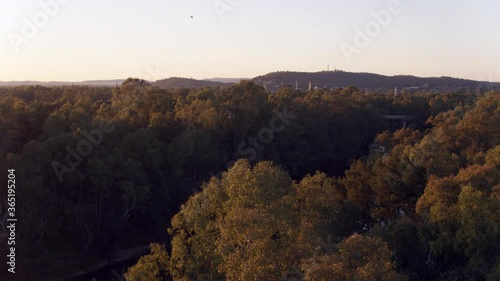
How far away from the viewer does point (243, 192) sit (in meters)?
11.2

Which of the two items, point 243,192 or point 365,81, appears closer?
point 243,192

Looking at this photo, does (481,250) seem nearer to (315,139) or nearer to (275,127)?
(275,127)

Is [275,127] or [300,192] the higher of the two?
[300,192]

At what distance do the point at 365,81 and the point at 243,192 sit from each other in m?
140

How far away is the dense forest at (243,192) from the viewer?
406 inches

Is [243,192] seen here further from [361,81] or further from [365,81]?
[365,81]

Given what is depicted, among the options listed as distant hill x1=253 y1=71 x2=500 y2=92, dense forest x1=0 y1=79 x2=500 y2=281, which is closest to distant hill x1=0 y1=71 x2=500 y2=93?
distant hill x1=253 y1=71 x2=500 y2=92

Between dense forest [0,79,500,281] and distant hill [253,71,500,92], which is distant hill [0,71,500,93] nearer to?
distant hill [253,71,500,92]

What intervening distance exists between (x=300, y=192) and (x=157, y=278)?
12.5 feet

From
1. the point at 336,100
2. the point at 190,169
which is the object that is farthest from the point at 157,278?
the point at 336,100

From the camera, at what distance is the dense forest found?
1032 centimetres

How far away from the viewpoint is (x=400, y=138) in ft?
110

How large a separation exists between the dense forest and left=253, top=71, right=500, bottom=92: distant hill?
8756 centimetres

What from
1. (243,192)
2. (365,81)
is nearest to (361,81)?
(365,81)
